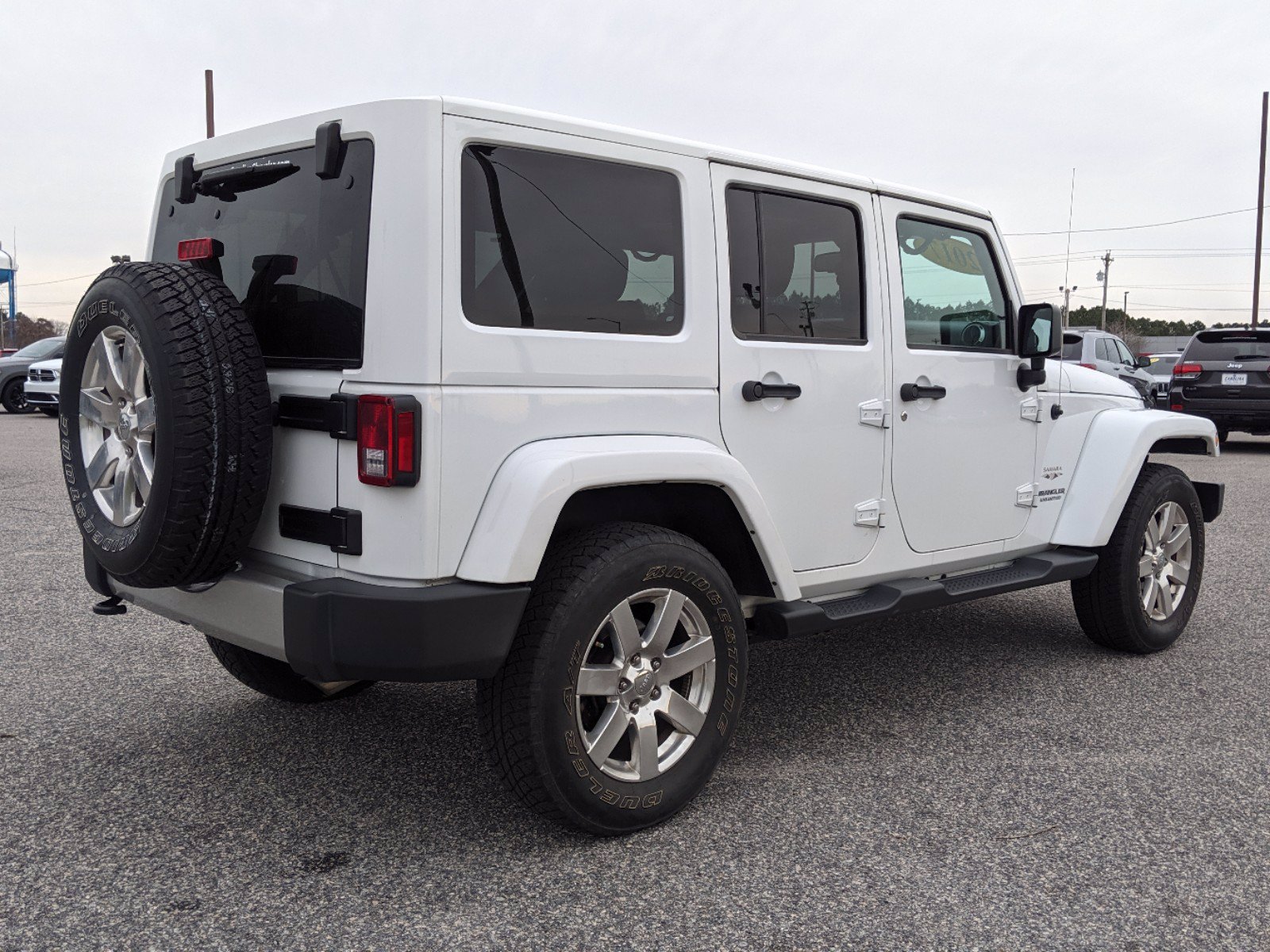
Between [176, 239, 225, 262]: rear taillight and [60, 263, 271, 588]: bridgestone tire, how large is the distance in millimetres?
212

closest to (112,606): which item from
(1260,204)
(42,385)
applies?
(42,385)

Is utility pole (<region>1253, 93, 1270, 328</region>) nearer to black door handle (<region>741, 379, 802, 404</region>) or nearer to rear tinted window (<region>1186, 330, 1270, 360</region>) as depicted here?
rear tinted window (<region>1186, 330, 1270, 360</region>)

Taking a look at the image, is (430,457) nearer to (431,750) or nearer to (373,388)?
(373,388)

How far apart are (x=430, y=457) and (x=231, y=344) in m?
0.61

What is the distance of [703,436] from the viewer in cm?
332

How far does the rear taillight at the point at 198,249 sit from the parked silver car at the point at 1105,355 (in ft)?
45.4

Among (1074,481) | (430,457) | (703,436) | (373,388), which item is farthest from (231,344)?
(1074,481)

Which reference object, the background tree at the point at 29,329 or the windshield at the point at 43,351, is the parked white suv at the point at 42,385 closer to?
the windshield at the point at 43,351

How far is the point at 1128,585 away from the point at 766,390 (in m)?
2.35

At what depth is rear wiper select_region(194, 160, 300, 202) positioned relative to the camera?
124 inches

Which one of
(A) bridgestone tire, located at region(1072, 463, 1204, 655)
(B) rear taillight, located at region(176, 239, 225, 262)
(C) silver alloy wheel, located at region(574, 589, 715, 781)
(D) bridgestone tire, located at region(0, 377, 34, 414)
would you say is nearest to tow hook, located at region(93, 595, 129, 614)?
(B) rear taillight, located at region(176, 239, 225, 262)

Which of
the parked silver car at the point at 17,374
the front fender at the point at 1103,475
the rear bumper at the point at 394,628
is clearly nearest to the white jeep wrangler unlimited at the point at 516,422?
the rear bumper at the point at 394,628

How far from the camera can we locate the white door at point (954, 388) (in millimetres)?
4027

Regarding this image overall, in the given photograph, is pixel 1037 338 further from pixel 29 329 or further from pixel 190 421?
pixel 29 329
